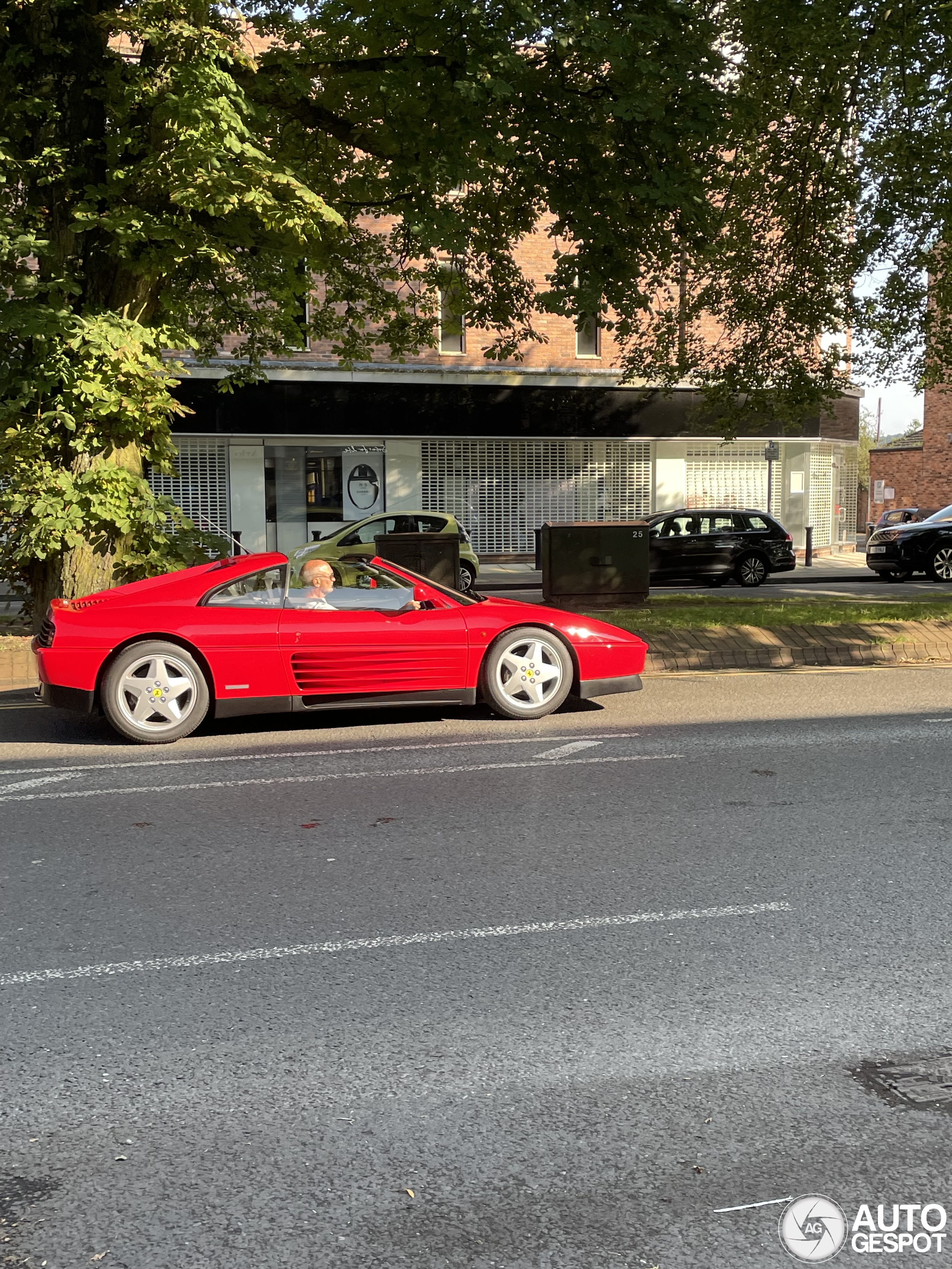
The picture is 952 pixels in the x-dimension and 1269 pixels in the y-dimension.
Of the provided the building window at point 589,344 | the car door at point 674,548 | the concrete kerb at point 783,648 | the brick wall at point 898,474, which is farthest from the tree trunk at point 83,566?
the brick wall at point 898,474

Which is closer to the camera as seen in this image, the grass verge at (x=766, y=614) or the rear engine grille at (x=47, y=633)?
the rear engine grille at (x=47, y=633)

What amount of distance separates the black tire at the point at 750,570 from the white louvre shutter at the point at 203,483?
1156 cm

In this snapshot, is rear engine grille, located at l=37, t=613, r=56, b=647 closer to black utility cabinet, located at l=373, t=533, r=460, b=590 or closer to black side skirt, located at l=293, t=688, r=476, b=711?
black side skirt, located at l=293, t=688, r=476, b=711

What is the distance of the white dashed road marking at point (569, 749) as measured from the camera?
7996 mm

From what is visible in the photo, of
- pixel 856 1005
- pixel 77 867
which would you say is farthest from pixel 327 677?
pixel 856 1005

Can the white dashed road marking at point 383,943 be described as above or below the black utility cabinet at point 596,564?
below

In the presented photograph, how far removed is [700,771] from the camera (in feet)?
24.5

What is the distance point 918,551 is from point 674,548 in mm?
5429

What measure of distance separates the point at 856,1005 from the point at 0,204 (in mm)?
10776

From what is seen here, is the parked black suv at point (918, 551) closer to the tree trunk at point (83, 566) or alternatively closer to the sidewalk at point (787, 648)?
the sidewalk at point (787, 648)

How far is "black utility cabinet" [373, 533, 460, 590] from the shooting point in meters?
18.5

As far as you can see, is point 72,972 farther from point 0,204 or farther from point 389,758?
point 0,204

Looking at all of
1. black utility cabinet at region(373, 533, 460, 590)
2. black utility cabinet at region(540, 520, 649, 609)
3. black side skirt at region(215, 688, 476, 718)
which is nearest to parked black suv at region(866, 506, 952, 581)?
black utility cabinet at region(540, 520, 649, 609)

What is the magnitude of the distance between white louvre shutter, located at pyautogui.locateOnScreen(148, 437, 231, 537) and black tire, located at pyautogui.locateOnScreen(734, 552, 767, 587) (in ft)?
37.9
